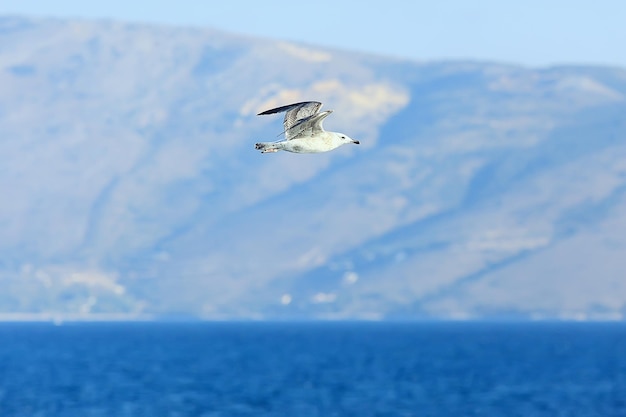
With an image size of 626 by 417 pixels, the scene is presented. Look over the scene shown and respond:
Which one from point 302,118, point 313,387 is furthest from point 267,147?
point 313,387

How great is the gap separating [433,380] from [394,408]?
41249 mm

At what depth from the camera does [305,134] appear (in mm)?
28391

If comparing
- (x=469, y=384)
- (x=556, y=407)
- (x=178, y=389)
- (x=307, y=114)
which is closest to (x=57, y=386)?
(x=178, y=389)

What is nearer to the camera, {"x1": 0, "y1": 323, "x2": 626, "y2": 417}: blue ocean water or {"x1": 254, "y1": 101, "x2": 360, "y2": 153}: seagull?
{"x1": 254, "y1": 101, "x2": 360, "y2": 153}: seagull

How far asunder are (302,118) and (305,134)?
1.30ft

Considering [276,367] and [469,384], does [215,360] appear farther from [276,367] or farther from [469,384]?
[469,384]

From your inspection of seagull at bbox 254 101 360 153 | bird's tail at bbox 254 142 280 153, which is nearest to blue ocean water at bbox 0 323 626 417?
seagull at bbox 254 101 360 153

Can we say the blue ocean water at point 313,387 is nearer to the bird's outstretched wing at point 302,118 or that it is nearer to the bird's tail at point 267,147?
the bird's outstretched wing at point 302,118

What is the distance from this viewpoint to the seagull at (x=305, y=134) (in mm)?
27969

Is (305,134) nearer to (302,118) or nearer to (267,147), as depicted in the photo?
(302,118)

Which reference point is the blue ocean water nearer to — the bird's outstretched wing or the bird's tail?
the bird's outstretched wing

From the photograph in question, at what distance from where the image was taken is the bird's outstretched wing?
91.7 feet

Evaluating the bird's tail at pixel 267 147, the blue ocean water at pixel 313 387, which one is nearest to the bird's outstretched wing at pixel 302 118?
the bird's tail at pixel 267 147

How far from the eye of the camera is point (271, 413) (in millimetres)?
101688
